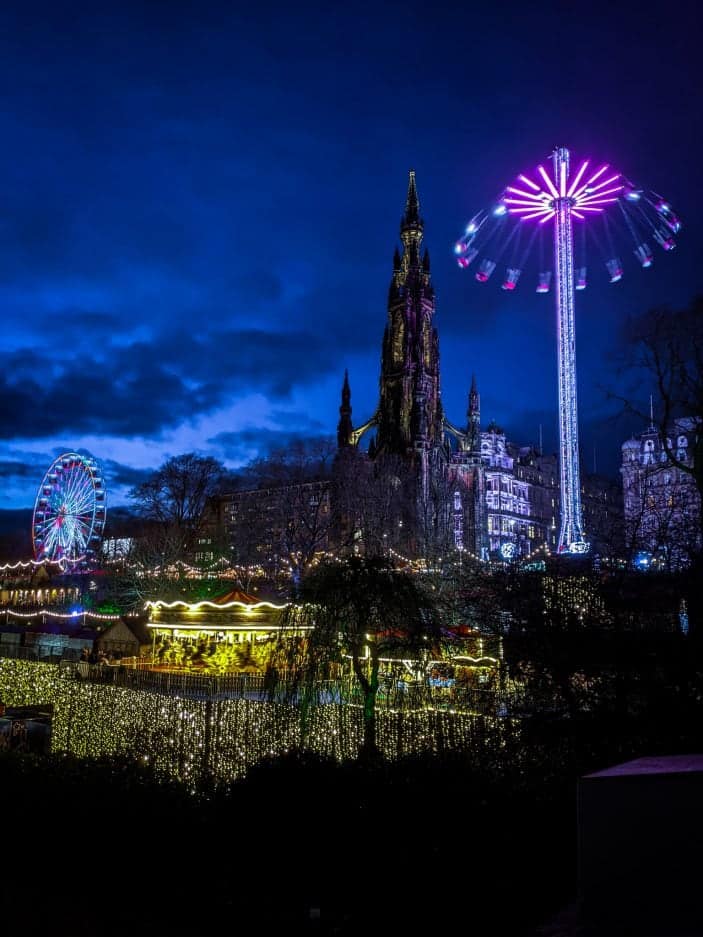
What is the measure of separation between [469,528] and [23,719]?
56.5 metres

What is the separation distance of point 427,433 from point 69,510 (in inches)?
1648

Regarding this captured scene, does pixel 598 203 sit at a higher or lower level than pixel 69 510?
higher

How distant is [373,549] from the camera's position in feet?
138

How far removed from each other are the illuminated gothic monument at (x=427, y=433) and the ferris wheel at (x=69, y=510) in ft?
89.7

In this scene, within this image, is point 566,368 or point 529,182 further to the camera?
point 566,368

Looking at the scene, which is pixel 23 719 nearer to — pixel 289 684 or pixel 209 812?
→ pixel 289 684

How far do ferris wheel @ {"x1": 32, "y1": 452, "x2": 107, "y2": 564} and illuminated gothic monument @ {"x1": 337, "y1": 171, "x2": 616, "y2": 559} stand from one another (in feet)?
89.7

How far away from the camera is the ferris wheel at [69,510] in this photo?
46.2m

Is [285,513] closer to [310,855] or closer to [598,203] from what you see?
[598,203]

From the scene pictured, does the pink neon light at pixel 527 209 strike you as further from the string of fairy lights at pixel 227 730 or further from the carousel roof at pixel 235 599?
the string of fairy lights at pixel 227 730

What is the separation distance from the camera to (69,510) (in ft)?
163

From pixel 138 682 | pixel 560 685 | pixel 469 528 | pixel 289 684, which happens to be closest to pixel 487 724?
pixel 560 685

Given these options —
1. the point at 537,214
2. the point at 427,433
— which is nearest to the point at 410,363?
the point at 427,433

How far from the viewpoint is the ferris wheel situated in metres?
46.2
